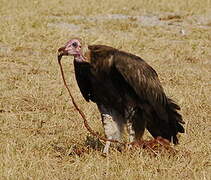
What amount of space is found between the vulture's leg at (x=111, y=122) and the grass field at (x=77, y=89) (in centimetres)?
19

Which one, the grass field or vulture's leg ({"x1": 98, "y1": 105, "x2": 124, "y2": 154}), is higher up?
vulture's leg ({"x1": 98, "y1": 105, "x2": 124, "y2": 154})

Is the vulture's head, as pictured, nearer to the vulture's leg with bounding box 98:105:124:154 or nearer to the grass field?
the vulture's leg with bounding box 98:105:124:154

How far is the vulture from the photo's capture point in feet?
16.3

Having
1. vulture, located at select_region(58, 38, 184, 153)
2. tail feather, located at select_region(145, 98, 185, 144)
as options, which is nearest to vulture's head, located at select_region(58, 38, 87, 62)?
vulture, located at select_region(58, 38, 184, 153)

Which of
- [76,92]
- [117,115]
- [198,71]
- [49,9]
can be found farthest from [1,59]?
[49,9]

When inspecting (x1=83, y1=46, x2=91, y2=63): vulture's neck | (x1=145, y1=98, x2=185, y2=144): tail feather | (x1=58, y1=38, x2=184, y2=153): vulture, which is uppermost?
(x1=83, y1=46, x2=91, y2=63): vulture's neck

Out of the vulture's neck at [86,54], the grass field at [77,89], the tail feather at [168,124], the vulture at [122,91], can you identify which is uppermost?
the vulture's neck at [86,54]

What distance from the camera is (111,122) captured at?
5230mm

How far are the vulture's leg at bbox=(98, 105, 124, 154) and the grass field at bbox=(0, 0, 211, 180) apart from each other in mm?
186

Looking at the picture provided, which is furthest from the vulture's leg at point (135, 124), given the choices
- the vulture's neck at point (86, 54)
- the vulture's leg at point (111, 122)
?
the vulture's neck at point (86, 54)

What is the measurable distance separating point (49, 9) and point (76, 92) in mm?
12097

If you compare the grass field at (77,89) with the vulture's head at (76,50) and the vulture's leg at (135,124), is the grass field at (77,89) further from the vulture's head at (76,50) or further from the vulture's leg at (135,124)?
the vulture's head at (76,50)

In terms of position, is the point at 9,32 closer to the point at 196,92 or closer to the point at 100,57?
the point at 196,92

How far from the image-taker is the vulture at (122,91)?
4.96 meters
